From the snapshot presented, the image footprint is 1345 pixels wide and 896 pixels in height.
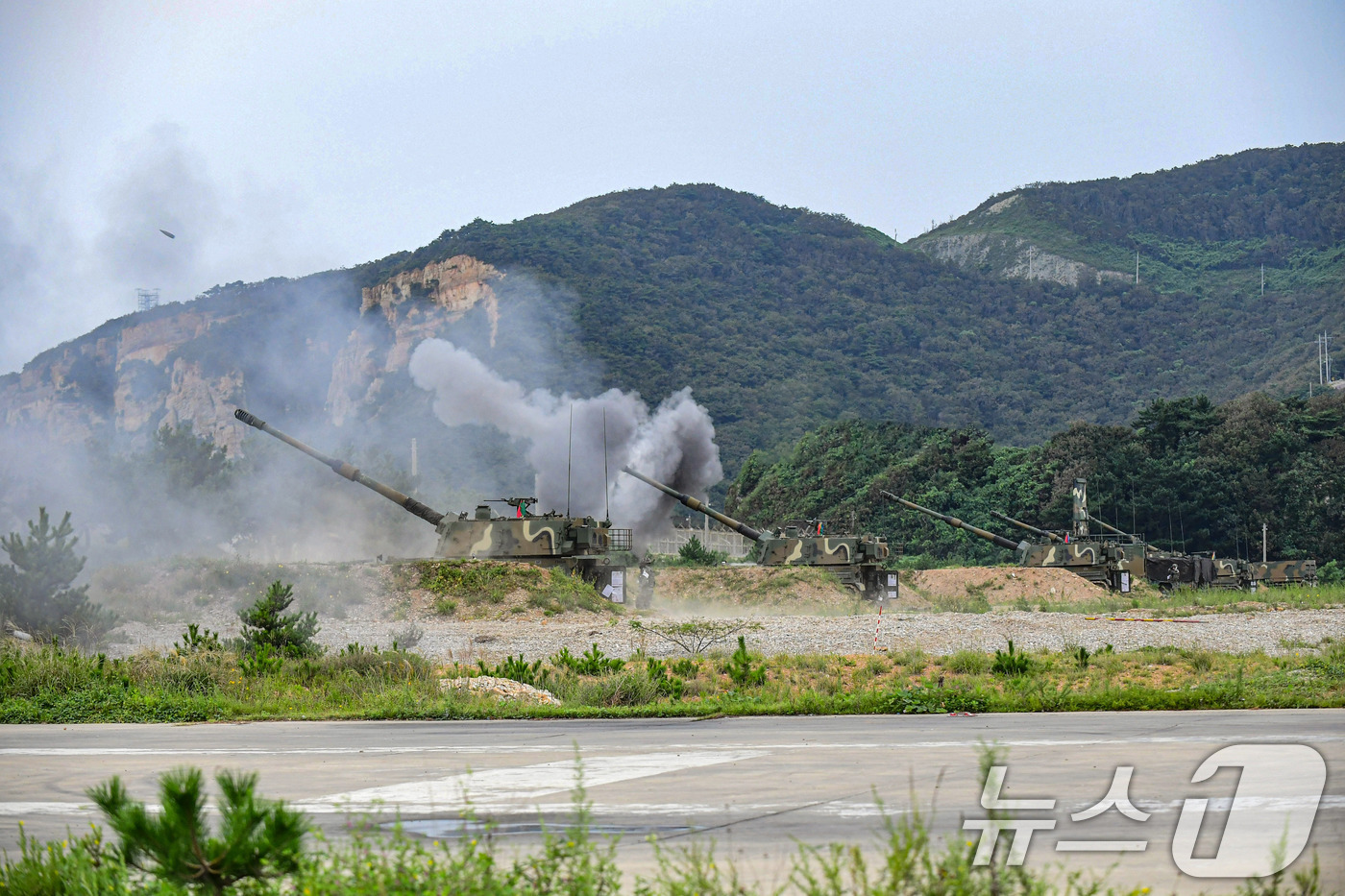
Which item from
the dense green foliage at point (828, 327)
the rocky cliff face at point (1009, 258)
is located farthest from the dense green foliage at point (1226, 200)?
the rocky cliff face at point (1009, 258)

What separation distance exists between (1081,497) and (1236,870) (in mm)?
47852

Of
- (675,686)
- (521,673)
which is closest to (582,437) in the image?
(521,673)

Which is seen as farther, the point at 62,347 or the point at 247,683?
the point at 62,347

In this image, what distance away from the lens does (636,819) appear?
6.86m

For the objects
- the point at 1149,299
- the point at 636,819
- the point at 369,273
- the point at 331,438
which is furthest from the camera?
the point at 1149,299

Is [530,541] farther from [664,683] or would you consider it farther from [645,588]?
[664,683]

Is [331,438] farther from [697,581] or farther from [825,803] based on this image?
[825,803]

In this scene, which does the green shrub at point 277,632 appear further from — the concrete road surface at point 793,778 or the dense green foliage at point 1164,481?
the dense green foliage at point 1164,481

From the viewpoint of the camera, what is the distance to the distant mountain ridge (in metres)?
104

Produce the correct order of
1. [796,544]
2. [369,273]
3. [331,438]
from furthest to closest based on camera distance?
[369,273] < [331,438] < [796,544]

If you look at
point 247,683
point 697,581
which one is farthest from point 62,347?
point 247,683

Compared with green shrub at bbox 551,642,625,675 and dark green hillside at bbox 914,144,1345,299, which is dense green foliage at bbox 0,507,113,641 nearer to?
green shrub at bbox 551,642,625,675

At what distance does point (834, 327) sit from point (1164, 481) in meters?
55.9

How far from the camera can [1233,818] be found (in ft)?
20.6
